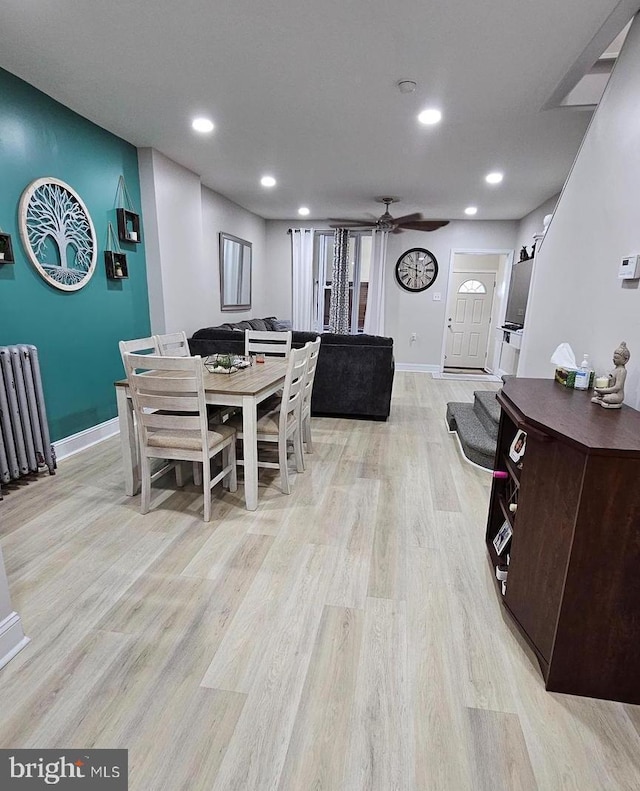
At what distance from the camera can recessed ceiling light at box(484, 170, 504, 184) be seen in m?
4.38

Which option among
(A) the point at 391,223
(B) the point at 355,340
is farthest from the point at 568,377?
(A) the point at 391,223

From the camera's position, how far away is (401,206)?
6.03 m

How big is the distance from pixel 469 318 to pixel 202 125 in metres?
6.20

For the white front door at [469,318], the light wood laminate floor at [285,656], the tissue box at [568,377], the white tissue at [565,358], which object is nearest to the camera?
the light wood laminate floor at [285,656]

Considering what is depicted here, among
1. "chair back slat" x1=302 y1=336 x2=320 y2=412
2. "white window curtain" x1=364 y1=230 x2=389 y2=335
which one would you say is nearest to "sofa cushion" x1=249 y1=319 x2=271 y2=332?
"white window curtain" x1=364 y1=230 x2=389 y2=335

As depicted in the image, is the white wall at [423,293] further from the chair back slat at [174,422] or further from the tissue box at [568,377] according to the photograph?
the chair back slat at [174,422]

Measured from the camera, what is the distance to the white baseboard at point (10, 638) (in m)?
1.45

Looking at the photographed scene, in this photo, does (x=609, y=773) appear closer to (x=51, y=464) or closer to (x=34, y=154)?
(x=51, y=464)

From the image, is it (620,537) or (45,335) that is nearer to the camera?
(620,537)

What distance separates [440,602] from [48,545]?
6.54ft

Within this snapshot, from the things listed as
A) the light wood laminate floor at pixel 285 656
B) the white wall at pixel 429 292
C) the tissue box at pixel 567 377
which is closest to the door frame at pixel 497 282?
the white wall at pixel 429 292

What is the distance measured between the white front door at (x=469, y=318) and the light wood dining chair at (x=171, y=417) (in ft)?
21.6

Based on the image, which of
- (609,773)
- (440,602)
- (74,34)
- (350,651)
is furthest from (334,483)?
(74,34)

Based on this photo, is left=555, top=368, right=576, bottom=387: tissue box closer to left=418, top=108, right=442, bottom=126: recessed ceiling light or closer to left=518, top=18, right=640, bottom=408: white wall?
left=518, top=18, right=640, bottom=408: white wall
